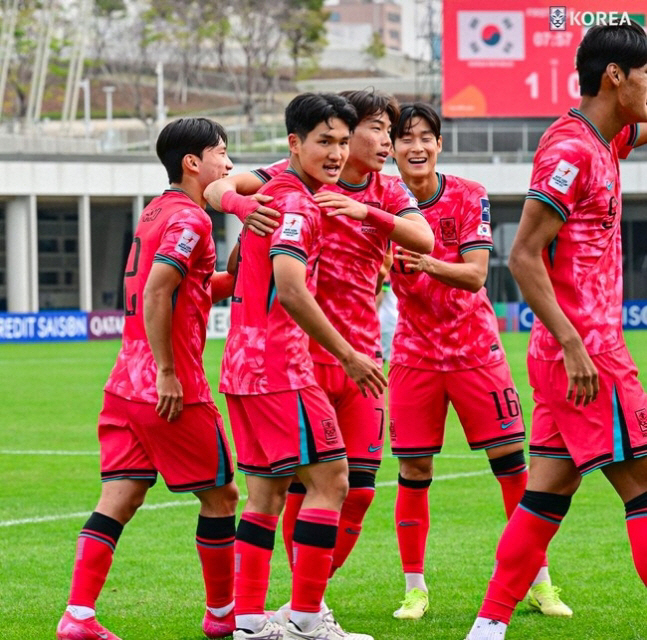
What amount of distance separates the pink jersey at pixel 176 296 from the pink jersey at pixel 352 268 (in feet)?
1.78

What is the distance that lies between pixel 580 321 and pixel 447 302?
1.44 m

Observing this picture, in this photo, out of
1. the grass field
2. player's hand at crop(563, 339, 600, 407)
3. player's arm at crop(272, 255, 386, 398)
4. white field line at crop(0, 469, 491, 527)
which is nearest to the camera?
player's hand at crop(563, 339, 600, 407)

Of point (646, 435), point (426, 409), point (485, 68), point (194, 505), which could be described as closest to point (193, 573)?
point (426, 409)

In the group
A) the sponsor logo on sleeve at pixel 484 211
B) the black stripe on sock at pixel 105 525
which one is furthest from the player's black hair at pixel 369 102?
the black stripe on sock at pixel 105 525

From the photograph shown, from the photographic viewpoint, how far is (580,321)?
5023 mm

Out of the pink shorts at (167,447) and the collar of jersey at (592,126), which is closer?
the collar of jersey at (592,126)

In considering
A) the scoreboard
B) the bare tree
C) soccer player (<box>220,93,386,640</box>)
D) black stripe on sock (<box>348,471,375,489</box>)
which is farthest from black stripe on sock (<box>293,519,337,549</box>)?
the bare tree

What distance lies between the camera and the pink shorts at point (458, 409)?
21.0ft

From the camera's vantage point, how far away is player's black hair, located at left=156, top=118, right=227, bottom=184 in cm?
580

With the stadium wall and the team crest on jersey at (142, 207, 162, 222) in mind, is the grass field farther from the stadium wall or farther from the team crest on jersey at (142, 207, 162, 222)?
the stadium wall

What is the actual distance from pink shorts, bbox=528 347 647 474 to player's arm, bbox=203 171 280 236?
1.23m

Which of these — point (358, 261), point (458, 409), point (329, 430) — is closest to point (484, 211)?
point (358, 261)

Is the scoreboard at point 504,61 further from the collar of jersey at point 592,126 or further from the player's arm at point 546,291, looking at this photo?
the player's arm at point 546,291

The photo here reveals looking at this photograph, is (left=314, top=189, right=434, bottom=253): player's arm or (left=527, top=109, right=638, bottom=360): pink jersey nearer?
(left=527, top=109, right=638, bottom=360): pink jersey
